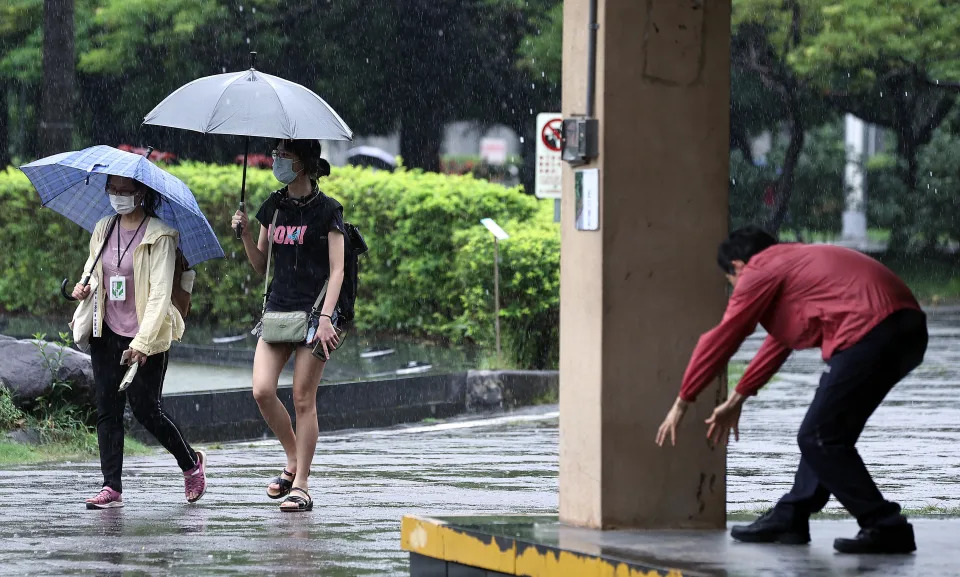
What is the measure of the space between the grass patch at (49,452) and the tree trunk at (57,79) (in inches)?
495

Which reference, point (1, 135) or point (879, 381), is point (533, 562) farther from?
point (1, 135)

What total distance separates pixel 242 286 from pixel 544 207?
13.0ft

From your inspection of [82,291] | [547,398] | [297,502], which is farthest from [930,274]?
[82,291]

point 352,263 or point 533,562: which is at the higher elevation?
point 352,263

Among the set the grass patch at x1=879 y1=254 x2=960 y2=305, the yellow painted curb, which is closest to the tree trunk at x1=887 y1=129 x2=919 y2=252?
the grass patch at x1=879 y1=254 x2=960 y2=305

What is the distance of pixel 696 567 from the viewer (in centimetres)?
581

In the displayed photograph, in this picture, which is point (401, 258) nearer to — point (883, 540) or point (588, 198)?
point (588, 198)

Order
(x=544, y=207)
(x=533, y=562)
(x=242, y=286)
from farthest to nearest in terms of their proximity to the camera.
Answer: (x=242, y=286), (x=544, y=207), (x=533, y=562)

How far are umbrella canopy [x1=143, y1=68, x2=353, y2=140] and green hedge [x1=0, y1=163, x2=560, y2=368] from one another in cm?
804

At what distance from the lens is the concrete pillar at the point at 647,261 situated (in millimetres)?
6582

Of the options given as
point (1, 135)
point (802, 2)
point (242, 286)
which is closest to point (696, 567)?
point (242, 286)

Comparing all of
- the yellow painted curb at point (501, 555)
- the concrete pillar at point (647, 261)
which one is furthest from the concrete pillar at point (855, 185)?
the yellow painted curb at point (501, 555)

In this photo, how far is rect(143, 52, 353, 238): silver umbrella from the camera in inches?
343

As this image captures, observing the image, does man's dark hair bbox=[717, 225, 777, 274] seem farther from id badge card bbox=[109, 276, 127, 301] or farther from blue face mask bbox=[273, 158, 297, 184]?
id badge card bbox=[109, 276, 127, 301]
